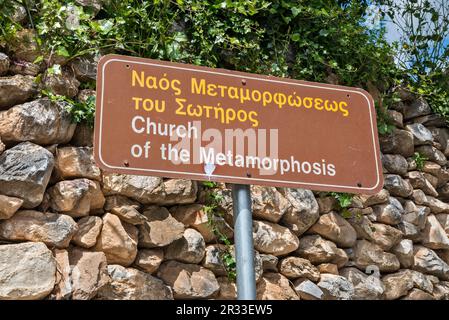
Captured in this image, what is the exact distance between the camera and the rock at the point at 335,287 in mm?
2775

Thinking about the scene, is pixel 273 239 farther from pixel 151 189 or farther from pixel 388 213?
pixel 388 213

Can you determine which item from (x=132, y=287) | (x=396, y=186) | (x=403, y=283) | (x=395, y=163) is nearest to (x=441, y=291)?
(x=403, y=283)

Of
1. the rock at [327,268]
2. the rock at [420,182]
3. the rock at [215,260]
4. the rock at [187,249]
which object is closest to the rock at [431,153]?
the rock at [420,182]

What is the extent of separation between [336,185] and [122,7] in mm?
1509

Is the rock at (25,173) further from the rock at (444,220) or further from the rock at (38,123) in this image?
the rock at (444,220)

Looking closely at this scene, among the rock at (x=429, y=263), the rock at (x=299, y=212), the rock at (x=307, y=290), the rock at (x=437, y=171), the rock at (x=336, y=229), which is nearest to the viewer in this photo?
the rock at (x=307, y=290)

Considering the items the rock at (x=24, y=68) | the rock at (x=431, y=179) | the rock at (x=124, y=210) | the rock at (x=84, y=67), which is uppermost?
the rock at (x=84, y=67)

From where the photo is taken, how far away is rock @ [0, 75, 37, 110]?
224 cm

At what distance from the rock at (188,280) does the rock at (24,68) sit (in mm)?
1004

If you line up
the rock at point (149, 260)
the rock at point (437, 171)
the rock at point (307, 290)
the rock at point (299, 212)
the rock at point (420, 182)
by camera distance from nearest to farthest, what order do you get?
the rock at point (149, 260) < the rock at point (307, 290) < the rock at point (299, 212) < the rock at point (420, 182) < the rock at point (437, 171)

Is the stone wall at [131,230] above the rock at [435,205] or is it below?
below

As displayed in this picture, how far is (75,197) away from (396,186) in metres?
2.05

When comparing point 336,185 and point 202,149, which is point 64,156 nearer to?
point 202,149

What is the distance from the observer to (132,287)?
7.33 ft
